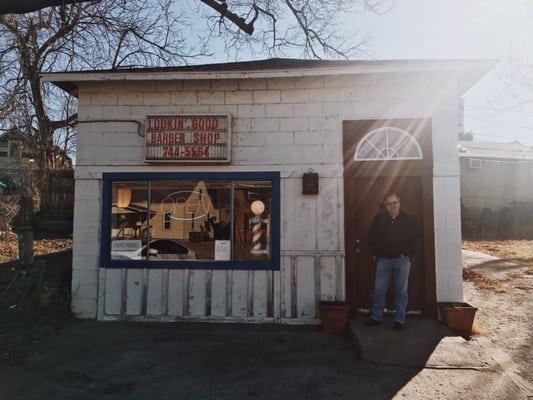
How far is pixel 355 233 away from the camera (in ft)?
21.1

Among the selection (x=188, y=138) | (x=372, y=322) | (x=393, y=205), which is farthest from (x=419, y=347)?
(x=188, y=138)

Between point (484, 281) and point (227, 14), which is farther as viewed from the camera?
point (484, 281)

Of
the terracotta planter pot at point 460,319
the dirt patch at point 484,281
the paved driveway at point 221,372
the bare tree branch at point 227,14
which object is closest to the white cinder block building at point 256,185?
the terracotta planter pot at point 460,319

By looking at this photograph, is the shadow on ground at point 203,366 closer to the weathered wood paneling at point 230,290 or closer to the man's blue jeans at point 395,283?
the weathered wood paneling at point 230,290

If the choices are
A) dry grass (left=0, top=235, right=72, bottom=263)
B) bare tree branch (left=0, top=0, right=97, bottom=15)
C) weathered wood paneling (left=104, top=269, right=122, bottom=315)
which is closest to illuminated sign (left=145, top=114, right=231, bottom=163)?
weathered wood paneling (left=104, top=269, right=122, bottom=315)

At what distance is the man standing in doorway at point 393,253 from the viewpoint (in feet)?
18.4

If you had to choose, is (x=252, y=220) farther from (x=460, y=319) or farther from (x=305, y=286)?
(x=460, y=319)

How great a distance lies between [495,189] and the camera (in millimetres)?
22812

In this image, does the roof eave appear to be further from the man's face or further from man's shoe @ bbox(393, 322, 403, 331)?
man's shoe @ bbox(393, 322, 403, 331)

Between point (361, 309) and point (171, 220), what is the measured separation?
338 cm

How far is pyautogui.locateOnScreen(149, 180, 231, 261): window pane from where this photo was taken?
6562mm

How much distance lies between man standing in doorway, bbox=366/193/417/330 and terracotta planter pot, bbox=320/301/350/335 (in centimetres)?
36

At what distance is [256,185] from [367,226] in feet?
6.23

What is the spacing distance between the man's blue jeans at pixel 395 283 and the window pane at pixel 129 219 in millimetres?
3755
